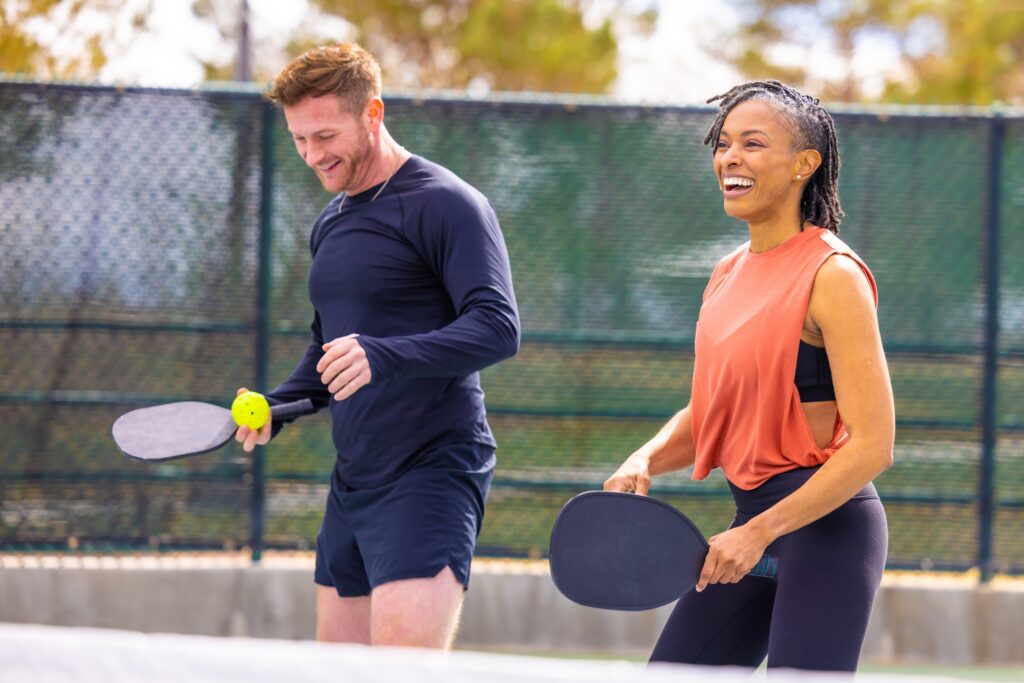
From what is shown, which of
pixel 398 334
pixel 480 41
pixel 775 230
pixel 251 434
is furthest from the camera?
pixel 480 41

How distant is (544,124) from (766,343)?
9.93ft

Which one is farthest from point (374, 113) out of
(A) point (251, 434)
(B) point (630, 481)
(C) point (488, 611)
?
(C) point (488, 611)

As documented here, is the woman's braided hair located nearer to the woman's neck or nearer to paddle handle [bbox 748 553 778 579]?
the woman's neck

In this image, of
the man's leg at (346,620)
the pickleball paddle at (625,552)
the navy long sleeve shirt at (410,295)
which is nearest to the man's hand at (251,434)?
the navy long sleeve shirt at (410,295)

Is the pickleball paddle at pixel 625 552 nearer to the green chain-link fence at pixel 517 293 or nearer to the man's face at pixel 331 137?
the man's face at pixel 331 137

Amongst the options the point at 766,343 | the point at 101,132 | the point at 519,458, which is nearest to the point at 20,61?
the point at 101,132

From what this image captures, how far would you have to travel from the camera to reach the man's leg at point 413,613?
293cm

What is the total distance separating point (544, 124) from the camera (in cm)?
548

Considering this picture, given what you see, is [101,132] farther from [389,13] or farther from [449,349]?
[389,13]

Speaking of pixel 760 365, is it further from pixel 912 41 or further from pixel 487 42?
pixel 912 41

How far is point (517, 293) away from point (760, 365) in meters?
2.93

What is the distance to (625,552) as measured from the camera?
266 cm

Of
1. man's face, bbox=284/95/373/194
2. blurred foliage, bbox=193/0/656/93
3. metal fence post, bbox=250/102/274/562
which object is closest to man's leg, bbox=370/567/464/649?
man's face, bbox=284/95/373/194

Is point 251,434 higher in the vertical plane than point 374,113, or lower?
lower
